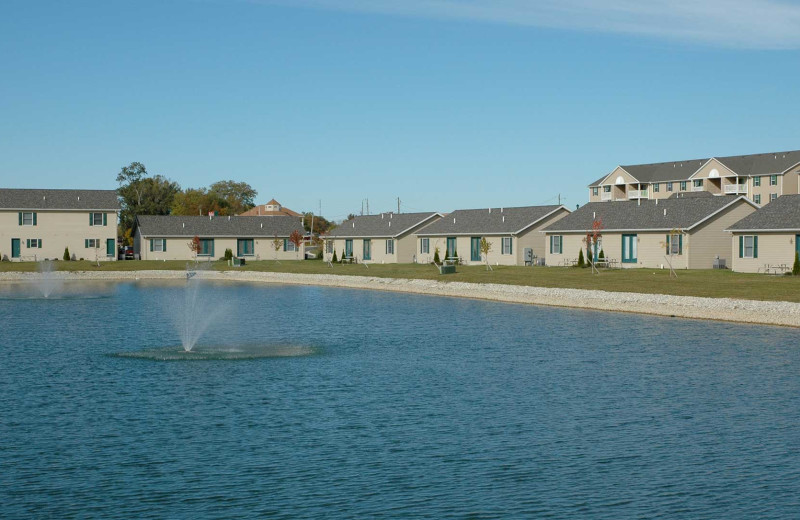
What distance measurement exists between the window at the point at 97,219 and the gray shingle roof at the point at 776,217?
189 ft

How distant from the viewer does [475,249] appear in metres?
75.8

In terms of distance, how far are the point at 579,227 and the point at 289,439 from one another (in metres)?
52.4

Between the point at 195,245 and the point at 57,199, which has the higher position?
the point at 57,199

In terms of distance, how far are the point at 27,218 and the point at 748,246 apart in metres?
62.6

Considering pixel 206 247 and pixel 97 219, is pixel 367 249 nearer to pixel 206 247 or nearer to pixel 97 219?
pixel 206 247

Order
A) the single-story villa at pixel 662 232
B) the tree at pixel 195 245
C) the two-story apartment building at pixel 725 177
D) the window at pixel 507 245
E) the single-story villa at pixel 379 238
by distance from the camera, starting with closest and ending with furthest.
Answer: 1. the single-story villa at pixel 662 232
2. the window at pixel 507 245
3. the single-story villa at pixel 379 238
4. the tree at pixel 195 245
5. the two-story apartment building at pixel 725 177

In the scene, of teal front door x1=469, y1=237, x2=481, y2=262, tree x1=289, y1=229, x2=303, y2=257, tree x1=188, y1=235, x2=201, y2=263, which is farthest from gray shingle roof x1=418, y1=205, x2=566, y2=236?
tree x1=188, y1=235, x2=201, y2=263

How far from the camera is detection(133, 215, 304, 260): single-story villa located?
9206 cm

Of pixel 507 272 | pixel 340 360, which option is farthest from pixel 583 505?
pixel 507 272

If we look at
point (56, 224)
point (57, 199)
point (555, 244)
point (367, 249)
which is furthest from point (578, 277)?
point (57, 199)

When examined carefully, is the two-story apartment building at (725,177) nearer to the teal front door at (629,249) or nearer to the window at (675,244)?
the teal front door at (629,249)

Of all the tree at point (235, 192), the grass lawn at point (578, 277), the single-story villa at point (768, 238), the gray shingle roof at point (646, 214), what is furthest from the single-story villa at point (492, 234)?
the tree at point (235, 192)

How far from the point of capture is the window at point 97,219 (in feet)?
287

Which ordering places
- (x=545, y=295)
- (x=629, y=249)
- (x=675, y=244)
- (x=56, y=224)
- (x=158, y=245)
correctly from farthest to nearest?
(x=158, y=245) → (x=56, y=224) → (x=629, y=249) → (x=675, y=244) → (x=545, y=295)
